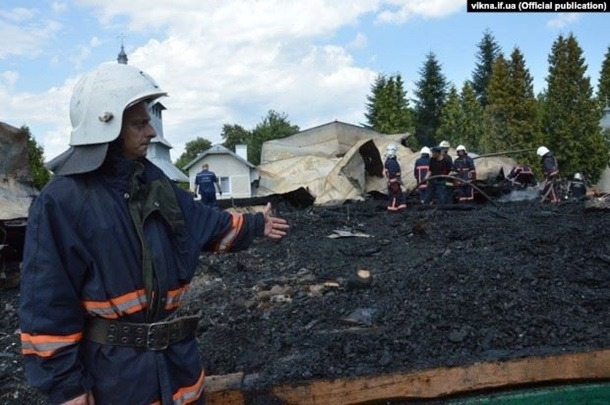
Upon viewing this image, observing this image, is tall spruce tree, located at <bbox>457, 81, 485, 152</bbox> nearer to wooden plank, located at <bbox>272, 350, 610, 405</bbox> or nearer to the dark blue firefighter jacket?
wooden plank, located at <bbox>272, 350, 610, 405</bbox>

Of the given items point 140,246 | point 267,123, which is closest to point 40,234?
point 140,246

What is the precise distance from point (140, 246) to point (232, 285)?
14.7 feet

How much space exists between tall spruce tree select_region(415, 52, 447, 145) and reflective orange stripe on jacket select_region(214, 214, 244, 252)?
45.3 metres

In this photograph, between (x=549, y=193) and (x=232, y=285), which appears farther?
(x=549, y=193)

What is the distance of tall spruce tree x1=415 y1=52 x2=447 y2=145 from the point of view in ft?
154

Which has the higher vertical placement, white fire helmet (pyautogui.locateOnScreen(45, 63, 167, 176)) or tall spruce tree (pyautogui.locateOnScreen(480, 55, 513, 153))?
tall spruce tree (pyautogui.locateOnScreen(480, 55, 513, 153))

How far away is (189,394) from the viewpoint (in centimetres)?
226

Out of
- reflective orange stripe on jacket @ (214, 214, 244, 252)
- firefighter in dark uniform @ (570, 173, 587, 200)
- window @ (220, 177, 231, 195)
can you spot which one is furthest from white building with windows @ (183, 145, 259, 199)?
reflective orange stripe on jacket @ (214, 214, 244, 252)

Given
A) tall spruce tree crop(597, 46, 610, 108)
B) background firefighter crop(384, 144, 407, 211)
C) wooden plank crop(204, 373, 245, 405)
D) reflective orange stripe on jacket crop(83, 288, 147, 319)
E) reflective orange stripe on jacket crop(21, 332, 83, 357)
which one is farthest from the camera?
tall spruce tree crop(597, 46, 610, 108)

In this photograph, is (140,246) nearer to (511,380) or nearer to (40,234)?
(40,234)

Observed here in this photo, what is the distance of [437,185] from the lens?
14695mm

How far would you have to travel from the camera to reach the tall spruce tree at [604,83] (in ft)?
136

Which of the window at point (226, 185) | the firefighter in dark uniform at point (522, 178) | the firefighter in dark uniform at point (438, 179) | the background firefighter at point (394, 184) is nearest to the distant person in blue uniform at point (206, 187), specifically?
the background firefighter at point (394, 184)

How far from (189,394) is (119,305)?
1.43 feet
